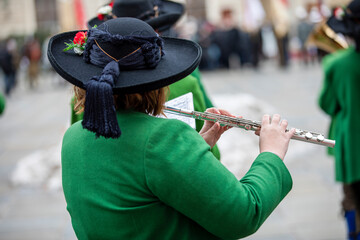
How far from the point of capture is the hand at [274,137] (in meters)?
1.64

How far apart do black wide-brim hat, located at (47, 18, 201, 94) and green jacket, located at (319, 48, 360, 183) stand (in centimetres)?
202

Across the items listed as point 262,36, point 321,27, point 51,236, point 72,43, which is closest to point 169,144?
point 72,43

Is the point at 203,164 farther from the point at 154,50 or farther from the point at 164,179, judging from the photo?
the point at 154,50

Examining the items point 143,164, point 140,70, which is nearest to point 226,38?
point 140,70

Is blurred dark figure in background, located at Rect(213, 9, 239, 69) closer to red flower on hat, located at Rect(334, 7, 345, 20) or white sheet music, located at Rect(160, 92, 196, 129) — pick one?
red flower on hat, located at Rect(334, 7, 345, 20)

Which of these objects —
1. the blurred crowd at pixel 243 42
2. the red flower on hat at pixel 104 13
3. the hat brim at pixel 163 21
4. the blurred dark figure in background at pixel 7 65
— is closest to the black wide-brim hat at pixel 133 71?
the hat brim at pixel 163 21

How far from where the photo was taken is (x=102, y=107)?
1.41 metres

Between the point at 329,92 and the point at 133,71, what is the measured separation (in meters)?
2.39

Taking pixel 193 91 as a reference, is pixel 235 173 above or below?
below

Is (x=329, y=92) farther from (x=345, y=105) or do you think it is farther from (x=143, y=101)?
(x=143, y=101)

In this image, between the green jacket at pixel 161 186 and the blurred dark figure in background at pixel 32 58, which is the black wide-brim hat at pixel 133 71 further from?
the blurred dark figure in background at pixel 32 58

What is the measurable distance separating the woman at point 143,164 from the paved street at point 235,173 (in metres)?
0.36

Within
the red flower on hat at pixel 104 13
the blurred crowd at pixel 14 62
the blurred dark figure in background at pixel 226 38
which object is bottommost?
the blurred crowd at pixel 14 62

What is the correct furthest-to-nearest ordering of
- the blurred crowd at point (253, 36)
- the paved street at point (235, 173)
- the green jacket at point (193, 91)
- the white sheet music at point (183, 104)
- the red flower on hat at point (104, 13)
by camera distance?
the blurred crowd at point (253, 36)
the paved street at point (235, 173)
the red flower on hat at point (104, 13)
the green jacket at point (193, 91)
the white sheet music at point (183, 104)
